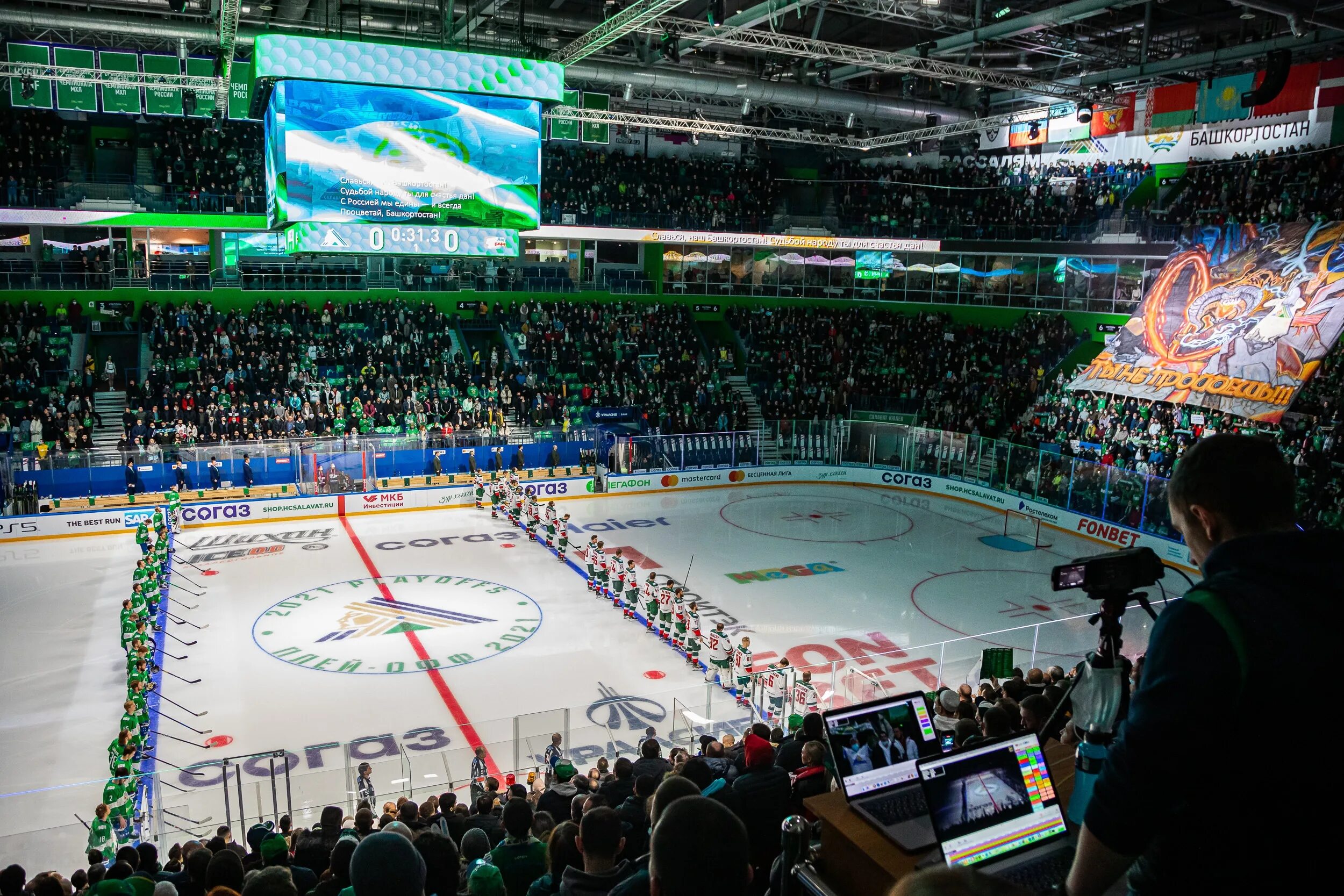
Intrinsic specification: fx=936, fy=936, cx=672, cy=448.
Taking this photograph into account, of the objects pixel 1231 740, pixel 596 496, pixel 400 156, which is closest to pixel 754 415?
pixel 596 496

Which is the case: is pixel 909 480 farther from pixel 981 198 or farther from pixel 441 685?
pixel 441 685

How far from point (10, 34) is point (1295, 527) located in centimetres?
3352

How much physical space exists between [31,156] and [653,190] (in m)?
21.1

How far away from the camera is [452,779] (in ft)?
33.4

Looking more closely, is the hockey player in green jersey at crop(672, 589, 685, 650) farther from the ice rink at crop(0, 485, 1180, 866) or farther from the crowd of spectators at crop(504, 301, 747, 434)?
the crowd of spectators at crop(504, 301, 747, 434)

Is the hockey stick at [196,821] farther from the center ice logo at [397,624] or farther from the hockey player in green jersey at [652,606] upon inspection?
the hockey player in green jersey at [652,606]

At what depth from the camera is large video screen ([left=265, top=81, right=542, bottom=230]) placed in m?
15.8

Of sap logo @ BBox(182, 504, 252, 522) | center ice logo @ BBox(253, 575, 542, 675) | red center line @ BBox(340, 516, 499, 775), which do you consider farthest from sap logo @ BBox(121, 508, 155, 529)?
center ice logo @ BBox(253, 575, 542, 675)

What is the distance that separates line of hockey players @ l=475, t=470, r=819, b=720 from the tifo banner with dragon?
13.9 m

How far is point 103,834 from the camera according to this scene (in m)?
8.81

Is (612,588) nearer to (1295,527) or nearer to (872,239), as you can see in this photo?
(1295,527)

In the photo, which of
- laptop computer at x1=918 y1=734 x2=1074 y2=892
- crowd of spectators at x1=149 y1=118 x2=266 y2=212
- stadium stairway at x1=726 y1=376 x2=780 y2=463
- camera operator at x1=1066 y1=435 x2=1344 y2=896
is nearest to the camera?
camera operator at x1=1066 y1=435 x2=1344 y2=896

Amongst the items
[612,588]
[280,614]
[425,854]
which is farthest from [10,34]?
[425,854]

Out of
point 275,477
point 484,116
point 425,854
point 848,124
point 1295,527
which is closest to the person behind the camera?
point 1295,527
